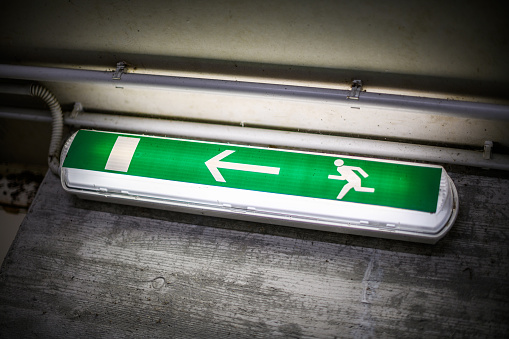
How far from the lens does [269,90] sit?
2031 millimetres

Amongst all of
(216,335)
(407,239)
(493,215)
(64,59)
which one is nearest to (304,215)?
(407,239)

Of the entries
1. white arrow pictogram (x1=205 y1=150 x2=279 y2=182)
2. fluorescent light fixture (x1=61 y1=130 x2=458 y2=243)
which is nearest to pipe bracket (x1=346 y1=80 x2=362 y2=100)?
fluorescent light fixture (x1=61 y1=130 x2=458 y2=243)

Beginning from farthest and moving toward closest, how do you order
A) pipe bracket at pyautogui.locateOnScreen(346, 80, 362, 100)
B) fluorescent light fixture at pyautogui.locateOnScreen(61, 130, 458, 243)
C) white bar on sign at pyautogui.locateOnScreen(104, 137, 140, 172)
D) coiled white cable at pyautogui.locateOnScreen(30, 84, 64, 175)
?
1. coiled white cable at pyautogui.locateOnScreen(30, 84, 64, 175)
2. white bar on sign at pyautogui.locateOnScreen(104, 137, 140, 172)
3. pipe bracket at pyautogui.locateOnScreen(346, 80, 362, 100)
4. fluorescent light fixture at pyautogui.locateOnScreen(61, 130, 458, 243)

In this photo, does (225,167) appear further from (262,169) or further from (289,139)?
(289,139)

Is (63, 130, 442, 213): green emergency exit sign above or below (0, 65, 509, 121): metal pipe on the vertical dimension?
below

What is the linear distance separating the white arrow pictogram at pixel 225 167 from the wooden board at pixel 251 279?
36 centimetres

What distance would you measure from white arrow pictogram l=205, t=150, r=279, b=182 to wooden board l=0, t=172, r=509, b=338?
0.36m

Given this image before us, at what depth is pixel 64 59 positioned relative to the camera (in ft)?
7.65

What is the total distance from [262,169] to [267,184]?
9 centimetres

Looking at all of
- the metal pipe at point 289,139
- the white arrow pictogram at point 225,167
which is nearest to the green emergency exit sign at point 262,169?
the white arrow pictogram at point 225,167

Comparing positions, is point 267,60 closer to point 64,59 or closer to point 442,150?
point 442,150

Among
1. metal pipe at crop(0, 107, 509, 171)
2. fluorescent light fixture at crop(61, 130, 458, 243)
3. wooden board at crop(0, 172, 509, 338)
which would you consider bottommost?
wooden board at crop(0, 172, 509, 338)

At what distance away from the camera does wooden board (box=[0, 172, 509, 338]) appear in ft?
6.28

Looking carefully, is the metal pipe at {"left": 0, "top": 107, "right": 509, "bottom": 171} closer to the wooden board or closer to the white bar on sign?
the wooden board
